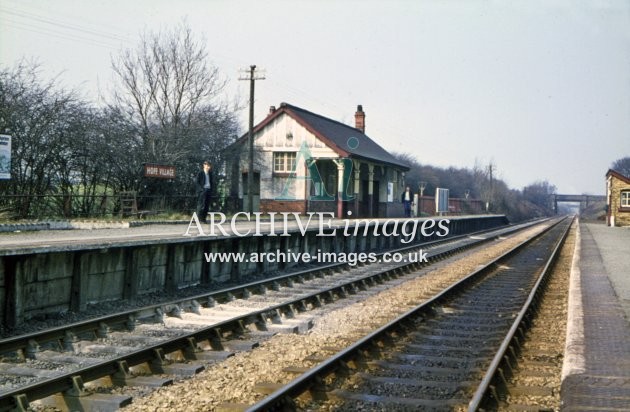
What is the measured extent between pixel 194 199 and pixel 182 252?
15.7m

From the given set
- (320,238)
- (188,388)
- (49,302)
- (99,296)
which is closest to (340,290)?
(99,296)

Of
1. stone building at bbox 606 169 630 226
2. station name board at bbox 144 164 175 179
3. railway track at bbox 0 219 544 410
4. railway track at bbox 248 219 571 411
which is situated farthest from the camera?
stone building at bbox 606 169 630 226

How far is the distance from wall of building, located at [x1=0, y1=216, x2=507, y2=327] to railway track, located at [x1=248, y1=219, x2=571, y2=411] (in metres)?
4.93

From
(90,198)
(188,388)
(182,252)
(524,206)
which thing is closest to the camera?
(188,388)

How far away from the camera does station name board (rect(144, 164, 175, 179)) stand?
75.6ft

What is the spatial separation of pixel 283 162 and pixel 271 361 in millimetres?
30003

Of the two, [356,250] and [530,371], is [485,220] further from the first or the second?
[530,371]

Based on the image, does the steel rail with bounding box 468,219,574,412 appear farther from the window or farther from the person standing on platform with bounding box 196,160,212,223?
the window

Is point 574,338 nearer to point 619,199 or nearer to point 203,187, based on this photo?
point 203,187

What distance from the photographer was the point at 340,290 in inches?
512

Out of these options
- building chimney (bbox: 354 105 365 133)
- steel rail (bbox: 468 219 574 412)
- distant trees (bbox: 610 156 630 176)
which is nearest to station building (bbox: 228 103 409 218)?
building chimney (bbox: 354 105 365 133)

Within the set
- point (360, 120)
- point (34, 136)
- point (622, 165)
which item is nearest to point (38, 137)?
point (34, 136)

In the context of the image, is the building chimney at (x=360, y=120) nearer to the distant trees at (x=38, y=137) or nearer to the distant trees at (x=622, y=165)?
the distant trees at (x=38, y=137)

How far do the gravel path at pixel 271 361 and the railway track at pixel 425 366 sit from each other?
36cm
